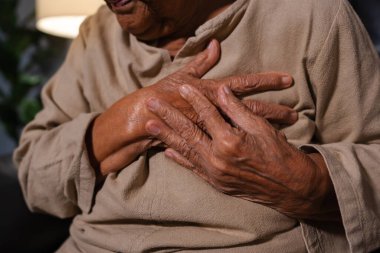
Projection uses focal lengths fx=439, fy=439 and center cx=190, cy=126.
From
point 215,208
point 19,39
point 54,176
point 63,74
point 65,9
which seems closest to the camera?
point 215,208

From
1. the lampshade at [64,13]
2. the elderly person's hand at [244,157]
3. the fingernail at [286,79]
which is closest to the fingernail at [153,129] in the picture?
the elderly person's hand at [244,157]

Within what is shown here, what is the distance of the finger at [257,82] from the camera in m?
0.79

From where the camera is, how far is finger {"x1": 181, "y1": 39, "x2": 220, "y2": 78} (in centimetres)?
83

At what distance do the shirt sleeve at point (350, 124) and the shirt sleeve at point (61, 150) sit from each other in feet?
1.45

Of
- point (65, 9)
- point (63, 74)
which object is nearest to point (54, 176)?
point (63, 74)

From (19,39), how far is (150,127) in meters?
2.38

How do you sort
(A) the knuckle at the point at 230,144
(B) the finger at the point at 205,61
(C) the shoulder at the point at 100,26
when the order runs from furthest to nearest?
(C) the shoulder at the point at 100,26 < (B) the finger at the point at 205,61 < (A) the knuckle at the point at 230,144

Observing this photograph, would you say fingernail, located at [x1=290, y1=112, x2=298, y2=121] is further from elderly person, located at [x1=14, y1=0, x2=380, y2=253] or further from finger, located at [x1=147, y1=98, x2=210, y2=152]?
finger, located at [x1=147, y1=98, x2=210, y2=152]

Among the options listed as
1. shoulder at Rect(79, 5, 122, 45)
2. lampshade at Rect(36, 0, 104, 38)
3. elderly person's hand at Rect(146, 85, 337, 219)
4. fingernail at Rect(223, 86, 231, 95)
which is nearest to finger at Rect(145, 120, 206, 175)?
elderly person's hand at Rect(146, 85, 337, 219)

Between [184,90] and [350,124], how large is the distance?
1.04 ft

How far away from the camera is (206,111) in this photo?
76cm

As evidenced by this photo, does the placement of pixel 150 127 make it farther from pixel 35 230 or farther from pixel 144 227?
pixel 35 230

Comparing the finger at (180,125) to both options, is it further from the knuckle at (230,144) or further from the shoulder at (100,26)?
the shoulder at (100,26)

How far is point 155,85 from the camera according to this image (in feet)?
2.72
